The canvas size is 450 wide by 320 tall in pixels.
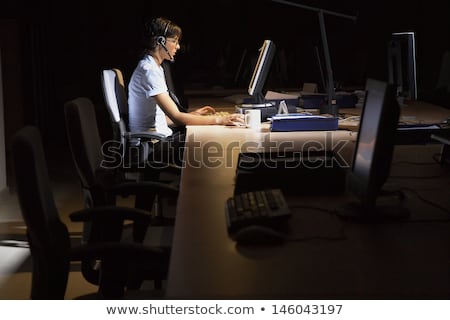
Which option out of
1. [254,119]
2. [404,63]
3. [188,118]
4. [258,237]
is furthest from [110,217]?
[404,63]

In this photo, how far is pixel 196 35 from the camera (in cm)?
966

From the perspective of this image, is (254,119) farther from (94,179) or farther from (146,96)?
(94,179)

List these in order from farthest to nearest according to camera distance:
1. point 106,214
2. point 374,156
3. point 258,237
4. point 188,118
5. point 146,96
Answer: point 146,96 → point 188,118 → point 106,214 → point 374,156 → point 258,237

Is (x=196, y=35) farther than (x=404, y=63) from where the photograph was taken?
Yes

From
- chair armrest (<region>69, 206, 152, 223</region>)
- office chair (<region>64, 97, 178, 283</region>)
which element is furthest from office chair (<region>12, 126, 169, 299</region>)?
office chair (<region>64, 97, 178, 283</region>)

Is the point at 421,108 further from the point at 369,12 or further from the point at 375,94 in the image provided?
the point at 369,12

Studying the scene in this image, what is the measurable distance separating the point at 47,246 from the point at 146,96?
9.25ft

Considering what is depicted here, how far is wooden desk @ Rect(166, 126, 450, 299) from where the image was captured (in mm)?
1535

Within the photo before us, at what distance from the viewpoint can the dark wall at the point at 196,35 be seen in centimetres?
926

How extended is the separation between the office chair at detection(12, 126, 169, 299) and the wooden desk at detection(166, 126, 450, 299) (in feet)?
0.77

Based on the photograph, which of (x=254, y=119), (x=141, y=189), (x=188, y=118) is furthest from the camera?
(x=188, y=118)

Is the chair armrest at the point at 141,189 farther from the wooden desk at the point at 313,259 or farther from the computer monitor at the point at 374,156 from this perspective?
the computer monitor at the point at 374,156

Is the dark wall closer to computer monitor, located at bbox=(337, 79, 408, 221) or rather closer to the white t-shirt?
the white t-shirt
